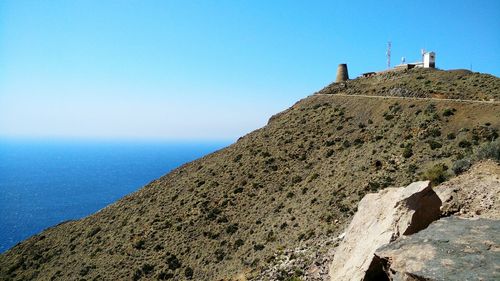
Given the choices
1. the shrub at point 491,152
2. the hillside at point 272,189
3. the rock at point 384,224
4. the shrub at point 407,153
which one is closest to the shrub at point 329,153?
the hillside at point 272,189

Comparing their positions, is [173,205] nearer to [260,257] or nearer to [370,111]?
[260,257]

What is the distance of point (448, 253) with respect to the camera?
913cm

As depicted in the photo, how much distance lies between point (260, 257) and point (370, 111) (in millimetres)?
28497

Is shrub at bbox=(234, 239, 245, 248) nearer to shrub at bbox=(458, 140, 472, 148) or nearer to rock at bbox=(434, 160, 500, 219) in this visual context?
shrub at bbox=(458, 140, 472, 148)

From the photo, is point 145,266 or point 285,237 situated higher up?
point 285,237

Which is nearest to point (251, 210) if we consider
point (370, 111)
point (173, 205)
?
point (173, 205)

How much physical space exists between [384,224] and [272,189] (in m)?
29.5

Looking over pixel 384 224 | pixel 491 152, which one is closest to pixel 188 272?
pixel 384 224

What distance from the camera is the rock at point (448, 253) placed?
8.32 m

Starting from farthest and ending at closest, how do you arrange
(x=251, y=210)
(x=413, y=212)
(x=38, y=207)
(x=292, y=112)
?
(x=38, y=207), (x=292, y=112), (x=251, y=210), (x=413, y=212)

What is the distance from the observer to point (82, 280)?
38625 millimetres

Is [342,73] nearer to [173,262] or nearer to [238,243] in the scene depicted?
[238,243]

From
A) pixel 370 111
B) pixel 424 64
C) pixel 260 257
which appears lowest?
pixel 260 257

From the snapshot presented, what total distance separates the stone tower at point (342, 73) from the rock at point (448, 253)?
69275mm
